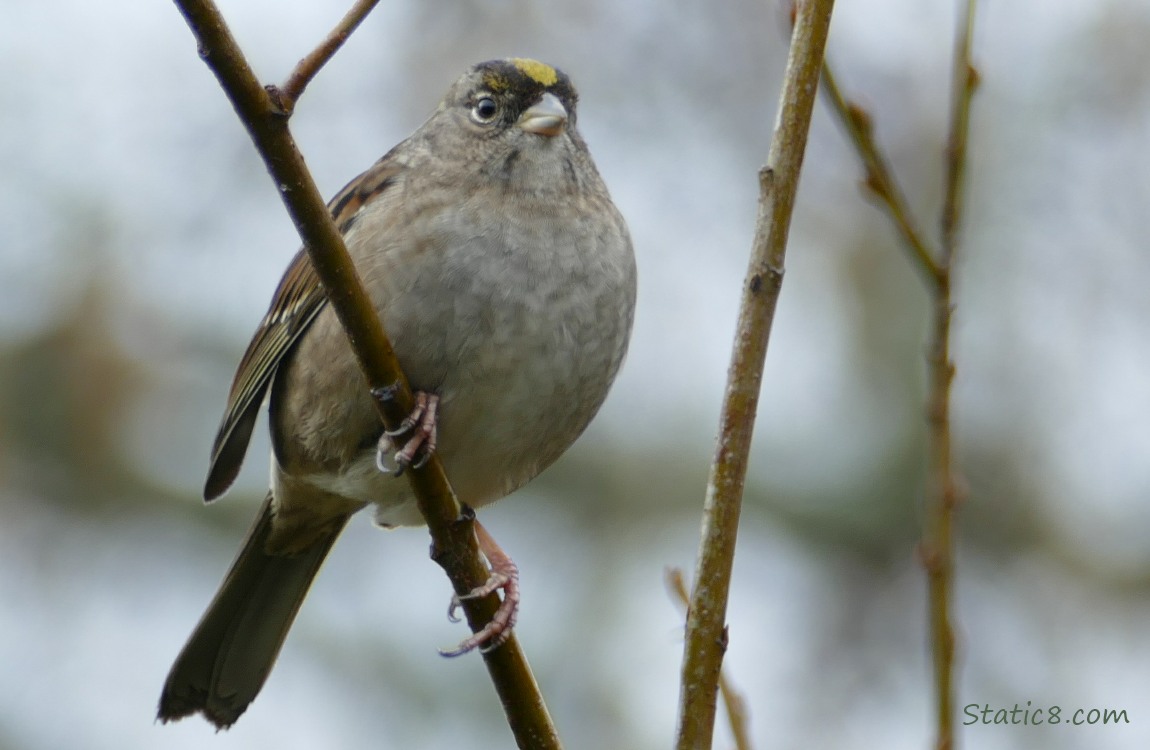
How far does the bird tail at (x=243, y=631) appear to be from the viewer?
174 inches

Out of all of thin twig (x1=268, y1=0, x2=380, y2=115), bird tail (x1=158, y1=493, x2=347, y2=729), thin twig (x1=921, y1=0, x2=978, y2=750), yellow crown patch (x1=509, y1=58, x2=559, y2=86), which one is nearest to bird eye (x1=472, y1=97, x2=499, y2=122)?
yellow crown patch (x1=509, y1=58, x2=559, y2=86)

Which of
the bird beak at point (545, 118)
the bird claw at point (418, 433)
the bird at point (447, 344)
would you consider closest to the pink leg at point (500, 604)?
the bird at point (447, 344)

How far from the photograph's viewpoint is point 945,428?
2.22 m

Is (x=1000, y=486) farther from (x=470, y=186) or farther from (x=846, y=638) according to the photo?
(x=470, y=186)

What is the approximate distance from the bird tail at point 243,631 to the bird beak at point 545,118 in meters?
1.45

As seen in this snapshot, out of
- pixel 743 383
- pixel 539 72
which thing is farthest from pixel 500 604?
pixel 539 72

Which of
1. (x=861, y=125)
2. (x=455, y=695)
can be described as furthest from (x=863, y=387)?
(x=861, y=125)

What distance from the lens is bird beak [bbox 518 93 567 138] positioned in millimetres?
4145

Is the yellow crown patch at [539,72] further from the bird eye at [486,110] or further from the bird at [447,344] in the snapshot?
the bird eye at [486,110]

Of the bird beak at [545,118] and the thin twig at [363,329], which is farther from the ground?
the bird beak at [545,118]

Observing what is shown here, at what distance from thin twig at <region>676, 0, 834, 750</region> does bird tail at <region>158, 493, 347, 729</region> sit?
7.90 ft

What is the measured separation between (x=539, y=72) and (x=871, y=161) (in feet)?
6.53

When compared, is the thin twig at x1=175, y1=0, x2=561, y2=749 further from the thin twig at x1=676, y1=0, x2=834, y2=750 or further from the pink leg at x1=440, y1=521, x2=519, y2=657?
the thin twig at x1=676, y1=0, x2=834, y2=750

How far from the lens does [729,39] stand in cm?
970
